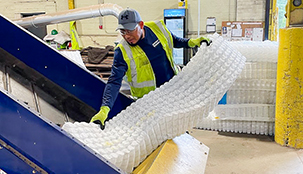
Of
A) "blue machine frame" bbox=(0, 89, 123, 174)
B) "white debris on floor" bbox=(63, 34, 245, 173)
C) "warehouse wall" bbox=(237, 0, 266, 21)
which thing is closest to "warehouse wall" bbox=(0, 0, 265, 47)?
"warehouse wall" bbox=(237, 0, 266, 21)

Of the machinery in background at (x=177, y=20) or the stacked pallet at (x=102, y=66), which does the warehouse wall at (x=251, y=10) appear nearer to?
the machinery in background at (x=177, y=20)

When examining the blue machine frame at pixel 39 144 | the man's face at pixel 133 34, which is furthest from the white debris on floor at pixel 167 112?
the man's face at pixel 133 34

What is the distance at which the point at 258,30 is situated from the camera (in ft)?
20.5

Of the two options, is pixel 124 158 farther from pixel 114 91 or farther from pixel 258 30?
pixel 258 30

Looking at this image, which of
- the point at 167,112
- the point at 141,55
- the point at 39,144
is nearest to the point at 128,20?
the point at 141,55

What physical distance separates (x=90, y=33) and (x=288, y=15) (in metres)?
5.80

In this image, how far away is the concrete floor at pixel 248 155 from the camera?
2.59 meters

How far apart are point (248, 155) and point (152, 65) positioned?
55.7 inches

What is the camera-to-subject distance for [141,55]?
7.17 feet

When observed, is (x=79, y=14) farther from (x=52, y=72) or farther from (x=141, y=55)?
(x=141, y=55)

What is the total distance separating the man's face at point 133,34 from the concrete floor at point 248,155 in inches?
51.4

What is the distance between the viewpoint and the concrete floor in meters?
2.59

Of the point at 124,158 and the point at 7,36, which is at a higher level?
the point at 7,36

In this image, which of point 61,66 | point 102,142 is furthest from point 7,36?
point 102,142
